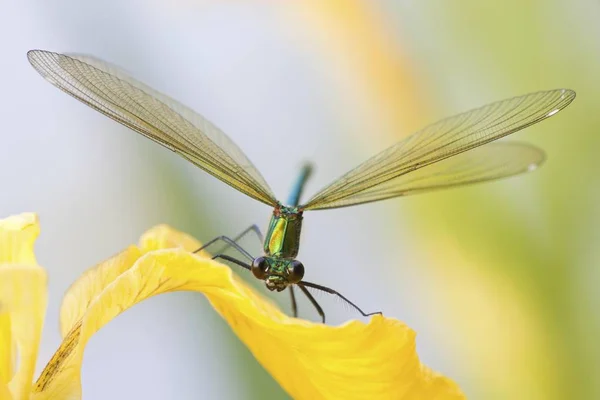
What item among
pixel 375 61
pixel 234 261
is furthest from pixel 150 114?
pixel 375 61

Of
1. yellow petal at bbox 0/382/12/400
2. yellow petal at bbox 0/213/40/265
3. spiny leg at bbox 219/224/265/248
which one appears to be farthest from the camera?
spiny leg at bbox 219/224/265/248

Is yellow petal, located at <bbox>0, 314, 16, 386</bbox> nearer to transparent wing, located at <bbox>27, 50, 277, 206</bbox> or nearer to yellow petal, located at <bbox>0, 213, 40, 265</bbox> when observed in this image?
yellow petal, located at <bbox>0, 213, 40, 265</bbox>

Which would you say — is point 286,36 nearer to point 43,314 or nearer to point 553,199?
point 553,199

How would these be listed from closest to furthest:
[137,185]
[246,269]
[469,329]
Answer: [246,269] < [469,329] < [137,185]

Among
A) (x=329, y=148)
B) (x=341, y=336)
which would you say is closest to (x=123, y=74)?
(x=341, y=336)

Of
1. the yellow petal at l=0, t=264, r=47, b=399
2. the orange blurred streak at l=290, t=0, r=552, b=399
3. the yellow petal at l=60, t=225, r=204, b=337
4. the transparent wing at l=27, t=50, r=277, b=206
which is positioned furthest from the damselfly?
the yellow petal at l=0, t=264, r=47, b=399

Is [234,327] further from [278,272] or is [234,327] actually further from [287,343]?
[278,272]
